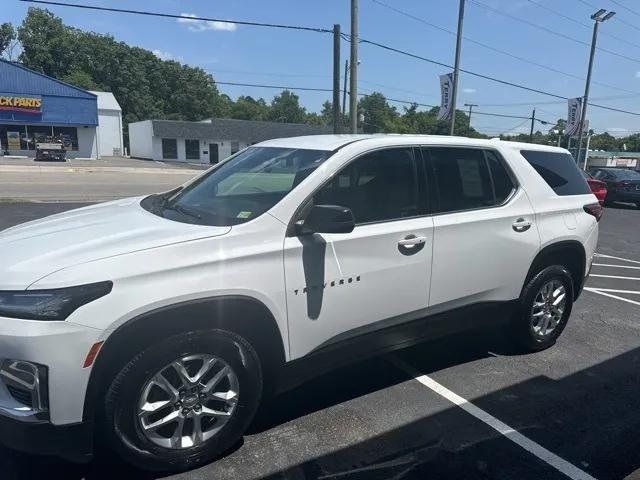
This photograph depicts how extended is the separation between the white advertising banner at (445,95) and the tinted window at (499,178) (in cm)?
2054

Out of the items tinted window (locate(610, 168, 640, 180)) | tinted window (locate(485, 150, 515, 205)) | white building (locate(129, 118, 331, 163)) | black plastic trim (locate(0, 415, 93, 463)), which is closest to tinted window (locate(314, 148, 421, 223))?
tinted window (locate(485, 150, 515, 205))

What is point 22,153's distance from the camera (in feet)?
148

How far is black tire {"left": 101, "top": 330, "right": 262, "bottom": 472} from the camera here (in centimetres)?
247

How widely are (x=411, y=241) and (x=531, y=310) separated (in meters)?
1.66

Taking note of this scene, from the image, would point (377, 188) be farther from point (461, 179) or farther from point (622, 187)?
point (622, 187)

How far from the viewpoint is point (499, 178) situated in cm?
410

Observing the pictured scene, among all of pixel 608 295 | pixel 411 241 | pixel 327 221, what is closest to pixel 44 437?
pixel 327 221

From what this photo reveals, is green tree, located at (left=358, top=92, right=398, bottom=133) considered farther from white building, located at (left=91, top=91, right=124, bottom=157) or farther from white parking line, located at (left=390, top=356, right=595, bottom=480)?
white parking line, located at (left=390, top=356, right=595, bottom=480)

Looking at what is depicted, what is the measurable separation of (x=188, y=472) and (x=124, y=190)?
18.0 m

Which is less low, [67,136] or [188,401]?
[67,136]

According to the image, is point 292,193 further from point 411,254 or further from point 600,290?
point 600,290

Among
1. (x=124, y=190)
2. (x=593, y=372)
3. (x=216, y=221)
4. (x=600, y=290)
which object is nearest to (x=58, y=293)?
(x=216, y=221)

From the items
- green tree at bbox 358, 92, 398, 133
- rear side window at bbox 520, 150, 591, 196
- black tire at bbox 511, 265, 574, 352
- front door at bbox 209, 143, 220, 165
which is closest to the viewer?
black tire at bbox 511, 265, 574, 352

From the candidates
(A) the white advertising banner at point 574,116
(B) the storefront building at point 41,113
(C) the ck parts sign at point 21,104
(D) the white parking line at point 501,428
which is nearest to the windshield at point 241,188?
(D) the white parking line at point 501,428
